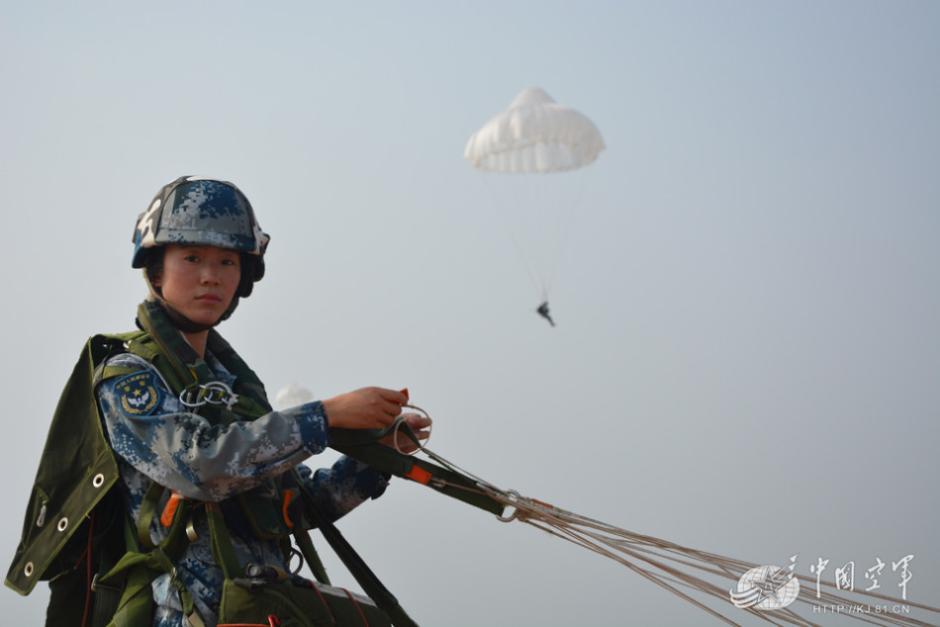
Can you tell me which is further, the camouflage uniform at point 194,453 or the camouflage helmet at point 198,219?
the camouflage helmet at point 198,219

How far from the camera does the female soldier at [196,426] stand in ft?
13.2

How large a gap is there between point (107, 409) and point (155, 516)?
354mm

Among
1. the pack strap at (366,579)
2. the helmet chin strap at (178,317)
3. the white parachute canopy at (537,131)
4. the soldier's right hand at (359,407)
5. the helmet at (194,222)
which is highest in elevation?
the white parachute canopy at (537,131)

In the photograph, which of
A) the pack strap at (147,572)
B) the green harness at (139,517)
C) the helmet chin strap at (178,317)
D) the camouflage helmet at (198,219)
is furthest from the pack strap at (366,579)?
the camouflage helmet at (198,219)

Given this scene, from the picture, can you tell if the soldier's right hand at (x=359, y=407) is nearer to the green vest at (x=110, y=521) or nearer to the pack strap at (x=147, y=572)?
the green vest at (x=110, y=521)

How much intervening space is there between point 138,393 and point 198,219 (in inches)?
22.3

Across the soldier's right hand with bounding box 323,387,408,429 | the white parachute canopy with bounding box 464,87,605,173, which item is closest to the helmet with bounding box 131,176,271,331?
the soldier's right hand with bounding box 323,387,408,429

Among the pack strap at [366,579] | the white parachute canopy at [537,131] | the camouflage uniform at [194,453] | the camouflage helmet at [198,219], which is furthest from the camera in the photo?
the white parachute canopy at [537,131]

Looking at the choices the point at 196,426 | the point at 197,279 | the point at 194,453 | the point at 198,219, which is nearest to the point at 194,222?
the point at 198,219

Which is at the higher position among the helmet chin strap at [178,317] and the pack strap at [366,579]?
the helmet chin strap at [178,317]

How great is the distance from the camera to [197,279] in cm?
441

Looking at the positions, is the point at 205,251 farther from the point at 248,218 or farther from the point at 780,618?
the point at 780,618

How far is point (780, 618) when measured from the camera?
13.3ft

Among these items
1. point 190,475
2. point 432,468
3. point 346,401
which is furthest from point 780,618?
point 190,475
